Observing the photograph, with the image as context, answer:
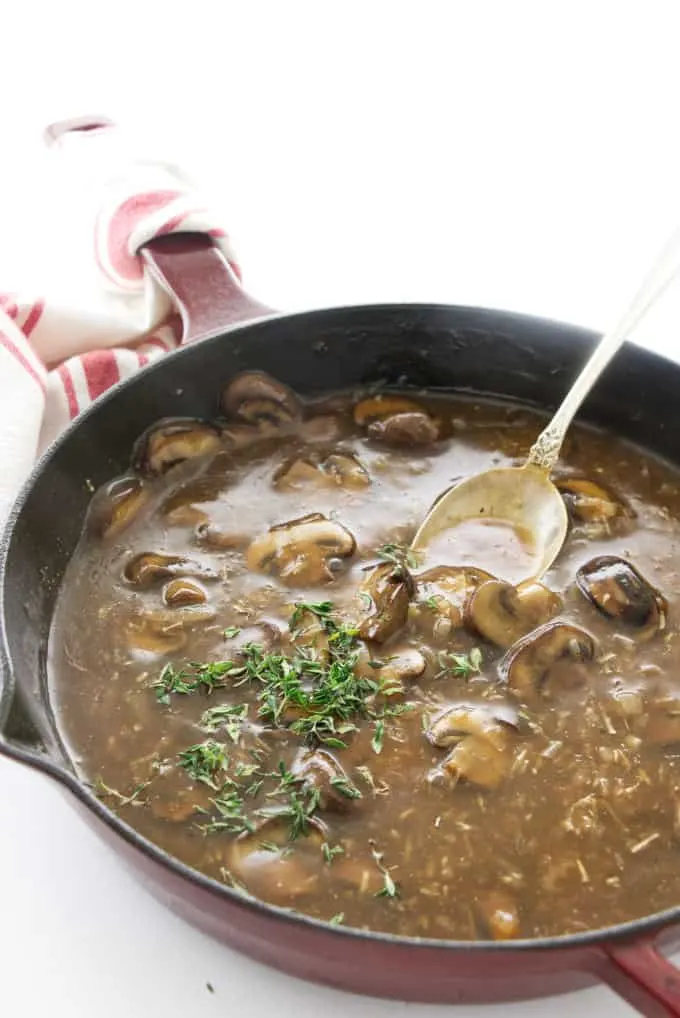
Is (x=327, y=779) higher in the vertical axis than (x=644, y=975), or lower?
lower

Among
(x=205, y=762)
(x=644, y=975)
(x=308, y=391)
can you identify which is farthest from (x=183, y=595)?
(x=644, y=975)

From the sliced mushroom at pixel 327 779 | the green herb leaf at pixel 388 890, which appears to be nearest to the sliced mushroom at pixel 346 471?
the sliced mushroom at pixel 327 779

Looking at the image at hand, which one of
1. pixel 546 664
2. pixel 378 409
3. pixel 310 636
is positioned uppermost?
pixel 546 664

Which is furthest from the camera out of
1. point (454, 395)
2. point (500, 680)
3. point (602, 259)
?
point (602, 259)

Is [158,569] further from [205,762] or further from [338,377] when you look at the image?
[338,377]

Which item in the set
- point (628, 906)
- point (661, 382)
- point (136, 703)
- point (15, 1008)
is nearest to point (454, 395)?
point (661, 382)

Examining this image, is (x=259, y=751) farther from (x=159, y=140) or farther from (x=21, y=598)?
(x=159, y=140)

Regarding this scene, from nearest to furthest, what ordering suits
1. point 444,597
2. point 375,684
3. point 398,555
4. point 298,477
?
point 375,684, point 444,597, point 398,555, point 298,477
